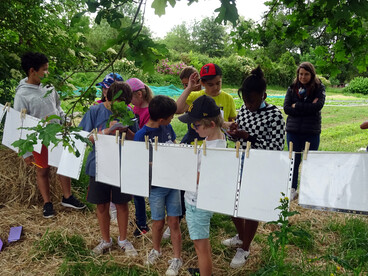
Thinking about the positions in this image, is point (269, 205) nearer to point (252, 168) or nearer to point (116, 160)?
point (252, 168)

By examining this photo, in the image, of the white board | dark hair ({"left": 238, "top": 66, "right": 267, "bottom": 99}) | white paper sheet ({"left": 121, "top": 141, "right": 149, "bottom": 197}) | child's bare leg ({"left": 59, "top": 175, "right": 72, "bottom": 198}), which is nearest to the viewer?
the white board

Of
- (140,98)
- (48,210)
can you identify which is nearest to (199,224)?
(140,98)

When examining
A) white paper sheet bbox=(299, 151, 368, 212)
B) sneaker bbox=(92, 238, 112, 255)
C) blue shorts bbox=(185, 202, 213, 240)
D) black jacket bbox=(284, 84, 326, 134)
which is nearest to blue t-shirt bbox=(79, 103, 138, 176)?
sneaker bbox=(92, 238, 112, 255)

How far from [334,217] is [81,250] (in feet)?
9.31

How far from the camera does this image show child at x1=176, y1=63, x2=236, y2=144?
10.4ft

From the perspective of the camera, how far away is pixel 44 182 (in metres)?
3.96

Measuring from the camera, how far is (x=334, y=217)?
12.5 ft

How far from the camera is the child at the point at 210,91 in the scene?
125 inches

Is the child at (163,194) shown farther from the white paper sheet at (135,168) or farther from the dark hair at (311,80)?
the dark hair at (311,80)

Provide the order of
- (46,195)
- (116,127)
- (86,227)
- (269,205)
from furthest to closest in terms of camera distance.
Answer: (46,195) → (86,227) → (116,127) → (269,205)

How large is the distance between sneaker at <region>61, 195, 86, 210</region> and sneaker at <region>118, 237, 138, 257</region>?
3.81 feet

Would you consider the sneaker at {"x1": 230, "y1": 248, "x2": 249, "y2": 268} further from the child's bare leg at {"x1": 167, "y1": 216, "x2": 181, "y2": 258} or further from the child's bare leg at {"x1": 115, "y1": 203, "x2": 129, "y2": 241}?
the child's bare leg at {"x1": 115, "y1": 203, "x2": 129, "y2": 241}

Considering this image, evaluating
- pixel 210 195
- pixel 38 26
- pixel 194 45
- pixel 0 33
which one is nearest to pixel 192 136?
pixel 210 195

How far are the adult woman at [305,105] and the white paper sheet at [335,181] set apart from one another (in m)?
2.49
